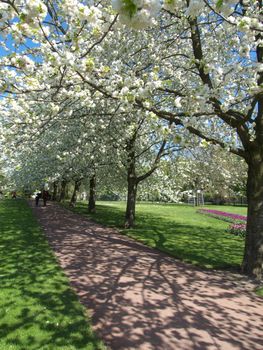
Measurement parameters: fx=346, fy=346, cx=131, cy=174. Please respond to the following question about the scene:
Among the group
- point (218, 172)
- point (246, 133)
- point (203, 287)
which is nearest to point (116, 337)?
point (203, 287)

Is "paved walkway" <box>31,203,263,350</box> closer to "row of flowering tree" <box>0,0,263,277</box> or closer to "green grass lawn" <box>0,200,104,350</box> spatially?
"green grass lawn" <box>0,200,104,350</box>

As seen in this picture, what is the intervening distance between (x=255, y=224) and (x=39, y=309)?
6.03 meters

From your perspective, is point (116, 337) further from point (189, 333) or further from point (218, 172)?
point (218, 172)

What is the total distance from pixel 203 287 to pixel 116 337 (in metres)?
3.37

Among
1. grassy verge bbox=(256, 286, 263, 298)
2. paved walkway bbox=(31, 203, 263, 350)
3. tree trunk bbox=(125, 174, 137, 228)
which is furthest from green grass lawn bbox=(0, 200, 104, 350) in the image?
tree trunk bbox=(125, 174, 137, 228)

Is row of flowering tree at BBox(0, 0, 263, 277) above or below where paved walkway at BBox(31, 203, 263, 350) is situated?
above

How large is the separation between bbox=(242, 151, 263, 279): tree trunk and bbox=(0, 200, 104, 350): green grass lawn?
16.2 feet

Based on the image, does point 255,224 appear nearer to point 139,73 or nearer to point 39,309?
point 139,73

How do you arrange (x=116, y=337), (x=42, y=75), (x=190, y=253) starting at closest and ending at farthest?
(x=116, y=337) → (x=42, y=75) → (x=190, y=253)

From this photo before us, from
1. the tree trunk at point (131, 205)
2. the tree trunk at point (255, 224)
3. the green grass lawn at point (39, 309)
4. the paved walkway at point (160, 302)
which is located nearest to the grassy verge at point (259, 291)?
the paved walkway at point (160, 302)

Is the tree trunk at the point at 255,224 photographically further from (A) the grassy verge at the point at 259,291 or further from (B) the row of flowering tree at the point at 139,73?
(A) the grassy verge at the point at 259,291

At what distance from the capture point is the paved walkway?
17.6ft

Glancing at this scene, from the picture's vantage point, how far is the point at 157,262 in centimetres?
1027

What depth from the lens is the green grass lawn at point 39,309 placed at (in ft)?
16.6
